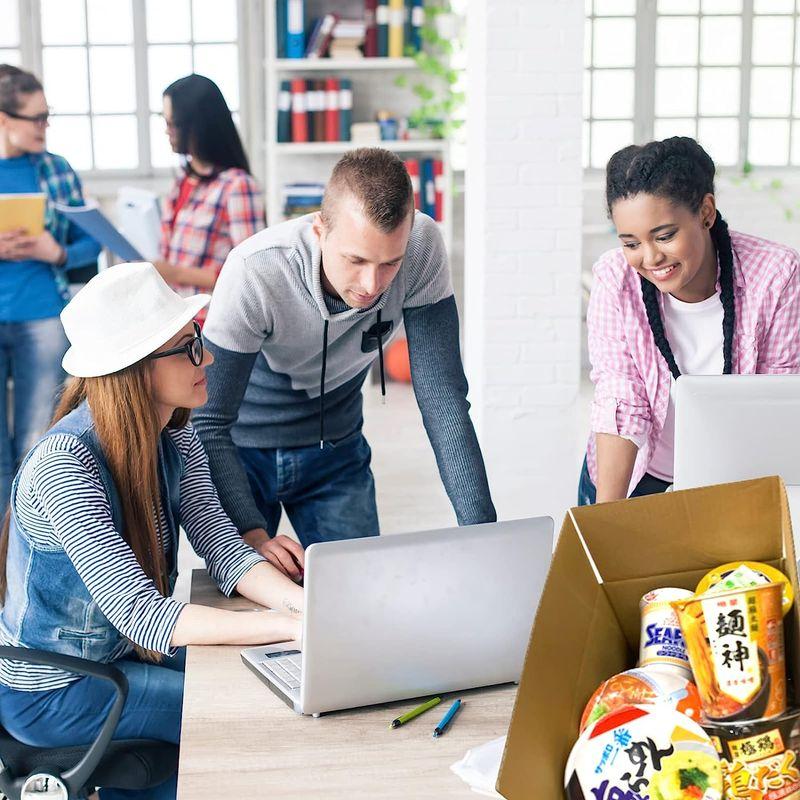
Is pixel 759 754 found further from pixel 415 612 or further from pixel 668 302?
pixel 668 302

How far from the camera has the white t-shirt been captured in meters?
2.04

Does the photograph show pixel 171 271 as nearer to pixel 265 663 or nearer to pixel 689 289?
pixel 689 289

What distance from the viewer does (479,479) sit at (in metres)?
2.08

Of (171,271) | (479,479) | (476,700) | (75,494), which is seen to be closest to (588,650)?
(476,700)

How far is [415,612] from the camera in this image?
1.33 m

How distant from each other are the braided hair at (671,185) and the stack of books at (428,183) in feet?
15.3

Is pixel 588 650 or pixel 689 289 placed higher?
pixel 689 289

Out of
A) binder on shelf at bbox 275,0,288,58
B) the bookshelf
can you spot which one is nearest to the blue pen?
the bookshelf

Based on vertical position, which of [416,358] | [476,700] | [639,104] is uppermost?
[639,104]

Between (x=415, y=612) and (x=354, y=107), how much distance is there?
5821mm

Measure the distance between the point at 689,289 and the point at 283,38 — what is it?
197 inches

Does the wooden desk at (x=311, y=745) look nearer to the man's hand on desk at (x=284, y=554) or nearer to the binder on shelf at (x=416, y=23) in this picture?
the man's hand on desk at (x=284, y=554)

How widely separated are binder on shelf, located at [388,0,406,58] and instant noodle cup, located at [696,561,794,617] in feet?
19.7

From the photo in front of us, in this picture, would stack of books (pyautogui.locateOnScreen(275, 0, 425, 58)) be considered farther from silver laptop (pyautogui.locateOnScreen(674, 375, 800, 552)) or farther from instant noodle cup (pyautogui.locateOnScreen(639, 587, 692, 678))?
instant noodle cup (pyautogui.locateOnScreen(639, 587, 692, 678))
